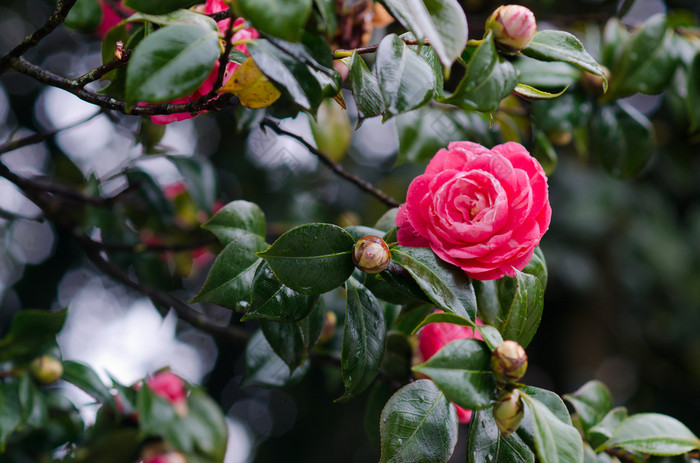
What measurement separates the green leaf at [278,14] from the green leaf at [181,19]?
92 millimetres

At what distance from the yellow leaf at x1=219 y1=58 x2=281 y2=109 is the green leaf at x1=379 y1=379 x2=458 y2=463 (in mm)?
294

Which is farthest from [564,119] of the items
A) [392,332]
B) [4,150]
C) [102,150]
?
[102,150]

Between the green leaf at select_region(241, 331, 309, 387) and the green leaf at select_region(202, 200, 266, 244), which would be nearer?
the green leaf at select_region(202, 200, 266, 244)

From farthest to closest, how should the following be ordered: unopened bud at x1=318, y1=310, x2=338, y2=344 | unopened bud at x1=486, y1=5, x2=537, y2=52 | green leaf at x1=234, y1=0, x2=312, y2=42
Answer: unopened bud at x1=318, y1=310, x2=338, y2=344 → unopened bud at x1=486, y1=5, x2=537, y2=52 → green leaf at x1=234, y1=0, x2=312, y2=42

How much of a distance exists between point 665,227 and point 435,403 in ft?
6.54

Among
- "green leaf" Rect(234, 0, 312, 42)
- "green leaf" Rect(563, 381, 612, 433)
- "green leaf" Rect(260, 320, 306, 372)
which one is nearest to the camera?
"green leaf" Rect(234, 0, 312, 42)

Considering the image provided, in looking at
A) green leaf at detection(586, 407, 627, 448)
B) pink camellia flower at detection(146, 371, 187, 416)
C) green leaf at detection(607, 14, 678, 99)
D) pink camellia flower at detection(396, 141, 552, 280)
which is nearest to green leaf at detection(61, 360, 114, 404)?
pink camellia flower at detection(146, 371, 187, 416)

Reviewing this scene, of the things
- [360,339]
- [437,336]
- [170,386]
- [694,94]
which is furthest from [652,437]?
[170,386]

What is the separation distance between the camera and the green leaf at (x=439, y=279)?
1.57 feet

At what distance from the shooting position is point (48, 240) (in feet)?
5.51

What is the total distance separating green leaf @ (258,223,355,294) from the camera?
475 millimetres

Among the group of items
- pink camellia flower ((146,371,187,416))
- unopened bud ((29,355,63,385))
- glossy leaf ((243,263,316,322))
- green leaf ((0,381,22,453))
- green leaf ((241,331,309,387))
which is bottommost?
pink camellia flower ((146,371,187,416))

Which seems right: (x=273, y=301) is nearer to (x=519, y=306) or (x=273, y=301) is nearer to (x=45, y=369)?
(x=519, y=306)

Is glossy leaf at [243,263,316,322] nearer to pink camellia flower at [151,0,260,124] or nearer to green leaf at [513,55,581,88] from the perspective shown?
pink camellia flower at [151,0,260,124]
